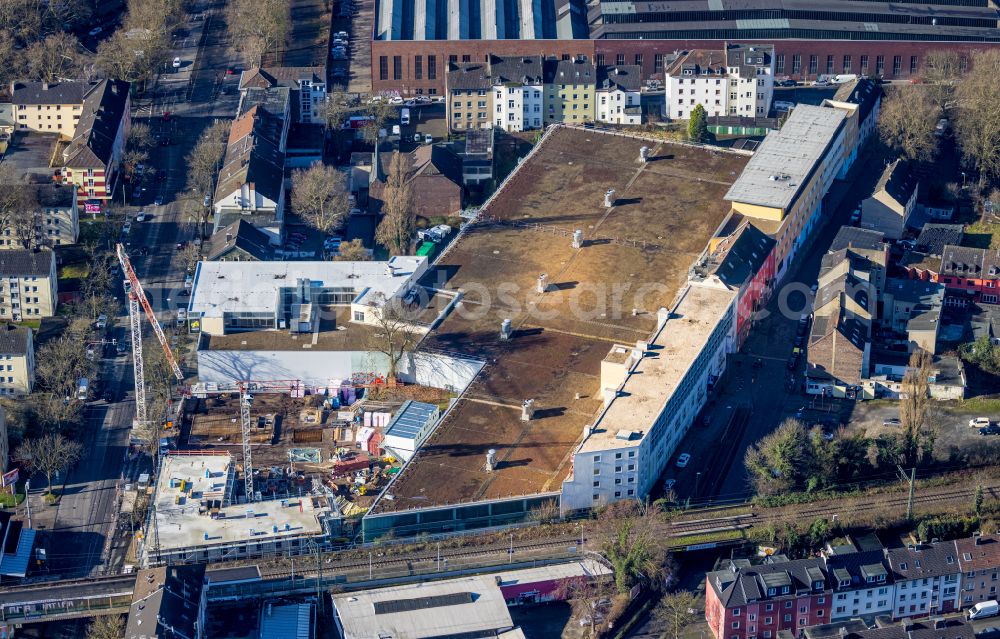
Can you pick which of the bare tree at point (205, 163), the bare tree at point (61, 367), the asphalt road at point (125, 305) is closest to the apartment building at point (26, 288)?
the asphalt road at point (125, 305)

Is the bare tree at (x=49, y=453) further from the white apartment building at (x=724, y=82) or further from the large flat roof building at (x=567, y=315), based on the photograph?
the white apartment building at (x=724, y=82)

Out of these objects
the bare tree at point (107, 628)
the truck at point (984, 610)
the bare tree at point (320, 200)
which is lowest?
the truck at point (984, 610)

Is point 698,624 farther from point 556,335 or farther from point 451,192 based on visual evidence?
point 451,192

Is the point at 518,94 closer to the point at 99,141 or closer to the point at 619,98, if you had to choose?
the point at 619,98

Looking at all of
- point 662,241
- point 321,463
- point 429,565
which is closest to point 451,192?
point 662,241

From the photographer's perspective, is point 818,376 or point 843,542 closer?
point 843,542
